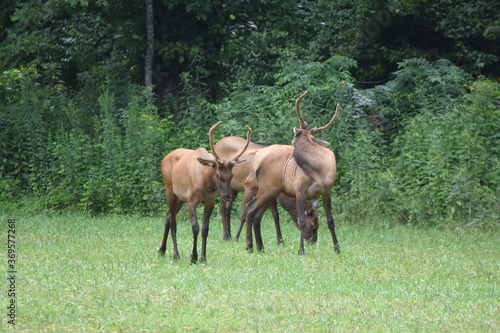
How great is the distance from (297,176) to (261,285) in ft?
9.92

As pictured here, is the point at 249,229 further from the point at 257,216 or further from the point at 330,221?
the point at 330,221

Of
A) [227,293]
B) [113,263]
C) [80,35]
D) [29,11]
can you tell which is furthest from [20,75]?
[227,293]

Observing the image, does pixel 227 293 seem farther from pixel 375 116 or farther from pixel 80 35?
pixel 80 35

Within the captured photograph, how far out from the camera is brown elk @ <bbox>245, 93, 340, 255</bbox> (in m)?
11.0

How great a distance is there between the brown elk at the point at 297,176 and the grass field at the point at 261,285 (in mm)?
506

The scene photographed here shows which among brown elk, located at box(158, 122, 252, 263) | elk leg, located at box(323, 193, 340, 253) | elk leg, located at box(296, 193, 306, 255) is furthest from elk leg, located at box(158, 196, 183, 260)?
elk leg, located at box(323, 193, 340, 253)

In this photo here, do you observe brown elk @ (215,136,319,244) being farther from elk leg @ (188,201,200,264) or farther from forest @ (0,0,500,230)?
elk leg @ (188,201,200,264)

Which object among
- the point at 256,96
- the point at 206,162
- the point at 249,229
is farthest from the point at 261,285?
the point at 256,96

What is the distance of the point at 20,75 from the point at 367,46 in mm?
8405

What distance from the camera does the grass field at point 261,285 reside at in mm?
6734

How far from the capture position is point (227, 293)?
7.84m

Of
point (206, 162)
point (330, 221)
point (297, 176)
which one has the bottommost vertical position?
point (330, 221)

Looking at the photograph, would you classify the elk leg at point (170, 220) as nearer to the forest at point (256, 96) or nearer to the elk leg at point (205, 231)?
the elk leg at point (205, 231)

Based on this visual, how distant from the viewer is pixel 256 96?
16734 mm
